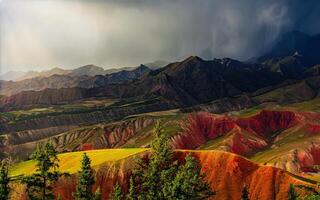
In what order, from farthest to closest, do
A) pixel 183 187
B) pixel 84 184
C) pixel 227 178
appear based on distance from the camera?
1. pixel 227 178
2. pixel 84 184
3. pixel 183 187

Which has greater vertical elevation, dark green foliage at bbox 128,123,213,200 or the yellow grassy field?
the yellow grassy field

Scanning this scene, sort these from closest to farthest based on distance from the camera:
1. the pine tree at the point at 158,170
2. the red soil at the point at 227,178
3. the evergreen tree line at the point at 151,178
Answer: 1. the evergreen tree line at the point at 151,178
2. the pine tree at the point at 158,170
3. the red soil at the point at 227,178

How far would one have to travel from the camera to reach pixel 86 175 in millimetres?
82500

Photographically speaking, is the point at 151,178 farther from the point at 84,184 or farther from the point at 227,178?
the point at 227,178

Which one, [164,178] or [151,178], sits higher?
[151,178]

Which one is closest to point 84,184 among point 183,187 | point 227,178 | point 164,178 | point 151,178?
point 151,178

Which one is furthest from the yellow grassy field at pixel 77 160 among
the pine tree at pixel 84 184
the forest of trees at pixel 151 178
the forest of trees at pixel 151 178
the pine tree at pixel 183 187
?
the pine tree at pixel 183 187

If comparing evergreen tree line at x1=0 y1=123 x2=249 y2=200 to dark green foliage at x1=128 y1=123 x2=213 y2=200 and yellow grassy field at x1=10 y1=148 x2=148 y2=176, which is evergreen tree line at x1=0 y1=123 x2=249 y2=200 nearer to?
dark green foliage at x1=128 y1=123 x2=213 y2=200

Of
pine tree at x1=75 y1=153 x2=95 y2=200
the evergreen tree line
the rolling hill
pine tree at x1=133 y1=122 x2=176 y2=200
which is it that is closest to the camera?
the evergreen tree line

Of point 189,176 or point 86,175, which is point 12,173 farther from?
point 189,176

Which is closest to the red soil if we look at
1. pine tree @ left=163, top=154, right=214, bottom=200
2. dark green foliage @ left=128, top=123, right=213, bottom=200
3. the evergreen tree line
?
the evergreen tree line

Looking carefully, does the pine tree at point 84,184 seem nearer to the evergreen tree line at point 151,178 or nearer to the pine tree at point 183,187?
the evergreen tree line at point 151,178

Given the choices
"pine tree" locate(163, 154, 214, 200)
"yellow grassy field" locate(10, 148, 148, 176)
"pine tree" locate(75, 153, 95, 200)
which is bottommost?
"pine tree" locate(163, 154, 214, 200)

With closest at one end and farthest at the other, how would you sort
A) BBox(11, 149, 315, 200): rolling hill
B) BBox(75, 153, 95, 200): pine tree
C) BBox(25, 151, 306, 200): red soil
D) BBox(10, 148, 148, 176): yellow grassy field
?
BBox(75, 153, 95, 200): pine tree → BBox(25, 151, 306, 200): red soil → BBox(11, 149, 315, 200): rolling hill → BBox(10, 148, 148, 176): yellow grassy field
